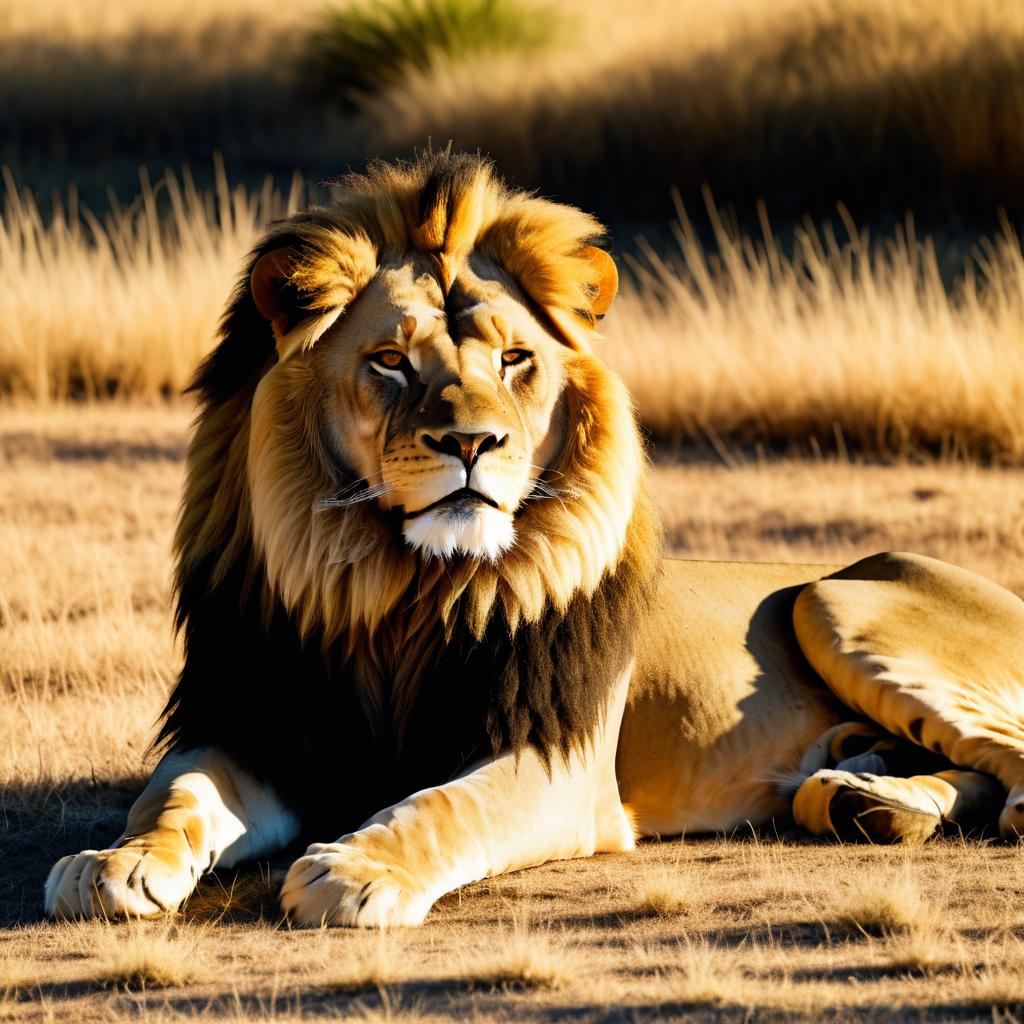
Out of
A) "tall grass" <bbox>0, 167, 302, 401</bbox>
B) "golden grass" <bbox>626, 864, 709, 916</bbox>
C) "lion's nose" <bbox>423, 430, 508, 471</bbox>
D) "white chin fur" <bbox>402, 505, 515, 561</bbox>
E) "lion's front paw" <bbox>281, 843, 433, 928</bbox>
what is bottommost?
"tall grass" <bbox>0, 167, 302, 401</bbox>

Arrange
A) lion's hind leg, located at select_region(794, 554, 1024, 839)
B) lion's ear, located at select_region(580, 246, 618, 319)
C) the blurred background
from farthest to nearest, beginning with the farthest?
the blurred background → lion's hind leg, located at select_region(794, 554, 1024, 839) → lion's ear, located at select_region(580, 246, 618, 319)

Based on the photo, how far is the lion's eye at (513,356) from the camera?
13.1ft

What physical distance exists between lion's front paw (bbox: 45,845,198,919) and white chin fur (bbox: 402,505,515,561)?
2.58ft

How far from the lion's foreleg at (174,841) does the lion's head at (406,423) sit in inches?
14.0

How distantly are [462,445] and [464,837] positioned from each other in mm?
791

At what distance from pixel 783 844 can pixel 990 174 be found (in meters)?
12.0

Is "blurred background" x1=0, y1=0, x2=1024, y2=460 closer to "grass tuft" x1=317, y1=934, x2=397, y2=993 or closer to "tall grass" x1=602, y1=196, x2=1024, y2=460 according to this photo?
"tall grass" x1=602, y1=196, x2=1024, y2=460

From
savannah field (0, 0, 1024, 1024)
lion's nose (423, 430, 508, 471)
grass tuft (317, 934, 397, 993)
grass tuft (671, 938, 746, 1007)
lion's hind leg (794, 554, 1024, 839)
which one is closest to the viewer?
grass tuft (671, 938, 746, 1007)

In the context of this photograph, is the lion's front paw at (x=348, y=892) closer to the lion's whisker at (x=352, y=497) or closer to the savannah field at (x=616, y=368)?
the savannah field at (x=616, y=368)

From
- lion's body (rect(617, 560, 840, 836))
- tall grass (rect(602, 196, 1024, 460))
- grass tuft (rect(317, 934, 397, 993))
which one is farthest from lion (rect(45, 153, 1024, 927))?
tall grass (rect(602, 196, 1024, 460))

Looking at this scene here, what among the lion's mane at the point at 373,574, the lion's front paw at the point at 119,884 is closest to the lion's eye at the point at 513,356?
the lion's mane at the point at 373,574

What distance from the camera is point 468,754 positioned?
4074 mm

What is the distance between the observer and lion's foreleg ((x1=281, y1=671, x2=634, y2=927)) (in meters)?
3.54

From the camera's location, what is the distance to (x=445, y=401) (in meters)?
3.74
